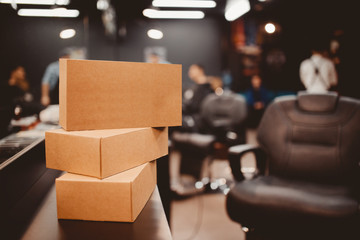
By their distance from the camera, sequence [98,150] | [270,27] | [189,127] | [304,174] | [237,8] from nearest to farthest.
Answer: [98,150]
[304,174]
[270,27]
[189,127]
[237,8]

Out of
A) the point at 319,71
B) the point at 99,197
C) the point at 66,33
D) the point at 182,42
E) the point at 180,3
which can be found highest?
the point at 180,3

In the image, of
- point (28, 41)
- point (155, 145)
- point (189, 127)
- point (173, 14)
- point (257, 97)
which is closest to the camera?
point (155, 145)

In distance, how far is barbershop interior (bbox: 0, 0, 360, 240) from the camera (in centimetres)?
104

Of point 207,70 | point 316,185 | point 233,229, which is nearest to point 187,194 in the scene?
point 233,229

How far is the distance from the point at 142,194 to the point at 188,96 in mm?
3709

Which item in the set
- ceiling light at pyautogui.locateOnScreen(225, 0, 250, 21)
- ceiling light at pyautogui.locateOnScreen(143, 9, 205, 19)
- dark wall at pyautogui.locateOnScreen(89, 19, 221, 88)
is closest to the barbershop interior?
ceiling light at pyautogui.locateOnScreen(225, 0, 250, 21)

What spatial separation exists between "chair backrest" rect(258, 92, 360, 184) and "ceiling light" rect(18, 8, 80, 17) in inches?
65.5

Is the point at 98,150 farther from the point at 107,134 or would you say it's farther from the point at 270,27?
the point at 270,27

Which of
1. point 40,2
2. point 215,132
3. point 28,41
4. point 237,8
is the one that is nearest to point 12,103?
point 28,41

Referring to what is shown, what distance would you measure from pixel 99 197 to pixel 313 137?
156 cm

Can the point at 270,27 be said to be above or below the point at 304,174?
above

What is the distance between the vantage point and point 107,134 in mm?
1027

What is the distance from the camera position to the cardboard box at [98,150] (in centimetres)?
99

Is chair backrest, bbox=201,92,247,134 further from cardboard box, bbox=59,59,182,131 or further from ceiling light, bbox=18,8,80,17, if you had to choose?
cardboard box, bbox=59,59,182,131
